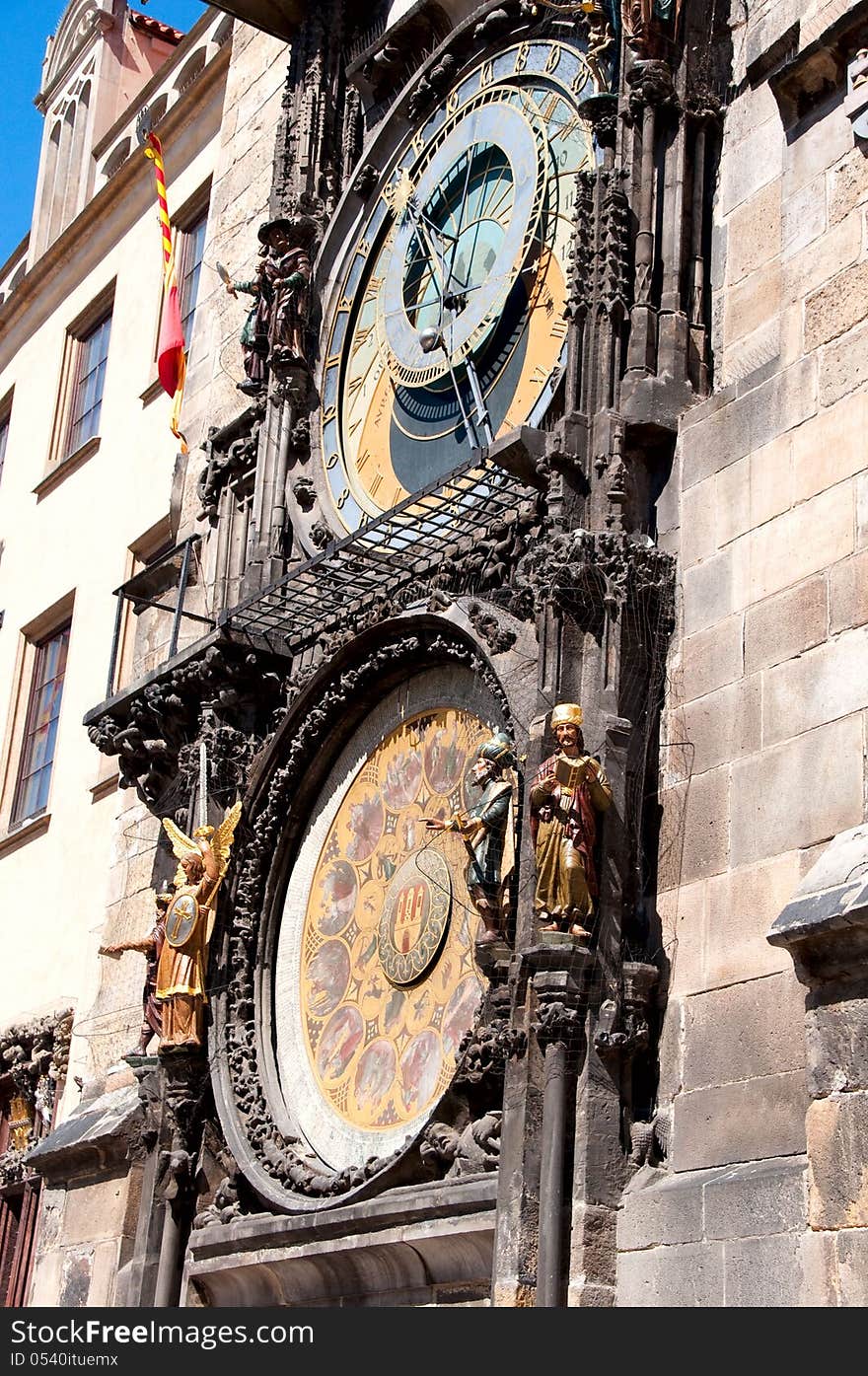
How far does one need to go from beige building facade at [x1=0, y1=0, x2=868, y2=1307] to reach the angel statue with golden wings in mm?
94

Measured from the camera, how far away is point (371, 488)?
441 inches

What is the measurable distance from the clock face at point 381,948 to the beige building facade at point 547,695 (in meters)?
0.04

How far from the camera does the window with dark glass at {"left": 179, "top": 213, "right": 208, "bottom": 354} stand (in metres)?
15.8

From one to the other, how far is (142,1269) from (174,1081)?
95 centimetres

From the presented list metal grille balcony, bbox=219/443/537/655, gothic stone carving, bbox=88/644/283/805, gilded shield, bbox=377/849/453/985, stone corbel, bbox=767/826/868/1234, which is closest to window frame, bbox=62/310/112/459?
gothic stone carving, bbox=88/644/283/805

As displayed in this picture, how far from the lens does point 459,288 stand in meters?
11.0

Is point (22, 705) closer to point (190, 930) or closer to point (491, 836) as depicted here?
point (190, 930)

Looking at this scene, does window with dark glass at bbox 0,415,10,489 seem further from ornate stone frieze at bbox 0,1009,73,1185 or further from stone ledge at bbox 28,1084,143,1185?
stone ledge at bbox 28,1084,143,1185

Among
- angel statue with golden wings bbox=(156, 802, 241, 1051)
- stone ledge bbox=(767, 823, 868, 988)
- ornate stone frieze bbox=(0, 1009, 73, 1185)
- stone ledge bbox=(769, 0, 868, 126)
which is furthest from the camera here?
ornate stone frieze bbox=(0, 1009, 73, 1185)

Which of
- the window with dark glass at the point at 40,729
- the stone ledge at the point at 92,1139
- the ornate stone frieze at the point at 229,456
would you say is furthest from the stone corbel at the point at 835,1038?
the window with dark glass at the point at 40,729

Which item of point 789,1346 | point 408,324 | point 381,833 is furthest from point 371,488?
point 789,1346

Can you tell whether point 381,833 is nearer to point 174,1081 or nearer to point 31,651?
point 174,1081

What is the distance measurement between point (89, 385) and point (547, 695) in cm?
1064

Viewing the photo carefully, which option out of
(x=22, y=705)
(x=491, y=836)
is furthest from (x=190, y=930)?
(x=22, y=705)
